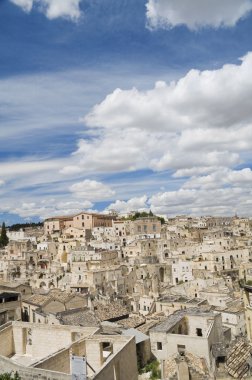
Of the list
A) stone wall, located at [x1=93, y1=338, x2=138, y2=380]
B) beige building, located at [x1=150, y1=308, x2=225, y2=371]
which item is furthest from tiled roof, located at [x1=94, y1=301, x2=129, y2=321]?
stone wall, located at [x1=93, y1=338, x2=138, y2=380]

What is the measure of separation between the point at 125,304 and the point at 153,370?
23.4 m

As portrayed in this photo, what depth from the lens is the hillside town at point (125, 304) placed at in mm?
14445

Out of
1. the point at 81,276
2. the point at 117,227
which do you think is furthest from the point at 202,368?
the point at 117,227

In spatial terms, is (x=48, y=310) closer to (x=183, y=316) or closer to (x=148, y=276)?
(x=183, y=316)

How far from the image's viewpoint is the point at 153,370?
19531 millimetres

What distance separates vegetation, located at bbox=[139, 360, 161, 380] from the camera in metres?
18.8

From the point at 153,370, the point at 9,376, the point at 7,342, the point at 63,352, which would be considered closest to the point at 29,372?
the point at 9,376

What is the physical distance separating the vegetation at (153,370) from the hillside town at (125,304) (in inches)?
2.3

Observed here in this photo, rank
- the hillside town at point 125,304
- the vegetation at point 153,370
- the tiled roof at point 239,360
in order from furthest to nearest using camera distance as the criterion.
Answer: the vegetation at point 153,370, the tiled roof at point 239,360, the hillside town at point 125,304

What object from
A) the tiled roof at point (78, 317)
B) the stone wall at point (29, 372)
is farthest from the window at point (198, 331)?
the stone wall at point (29, 372)

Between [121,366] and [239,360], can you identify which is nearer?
[121,366]

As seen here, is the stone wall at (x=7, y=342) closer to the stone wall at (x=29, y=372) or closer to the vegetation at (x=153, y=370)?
the stone wall at (x=29, y=372)

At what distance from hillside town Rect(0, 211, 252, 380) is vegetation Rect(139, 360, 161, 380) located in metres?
0.06

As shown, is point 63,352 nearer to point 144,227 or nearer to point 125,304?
point 125,304
